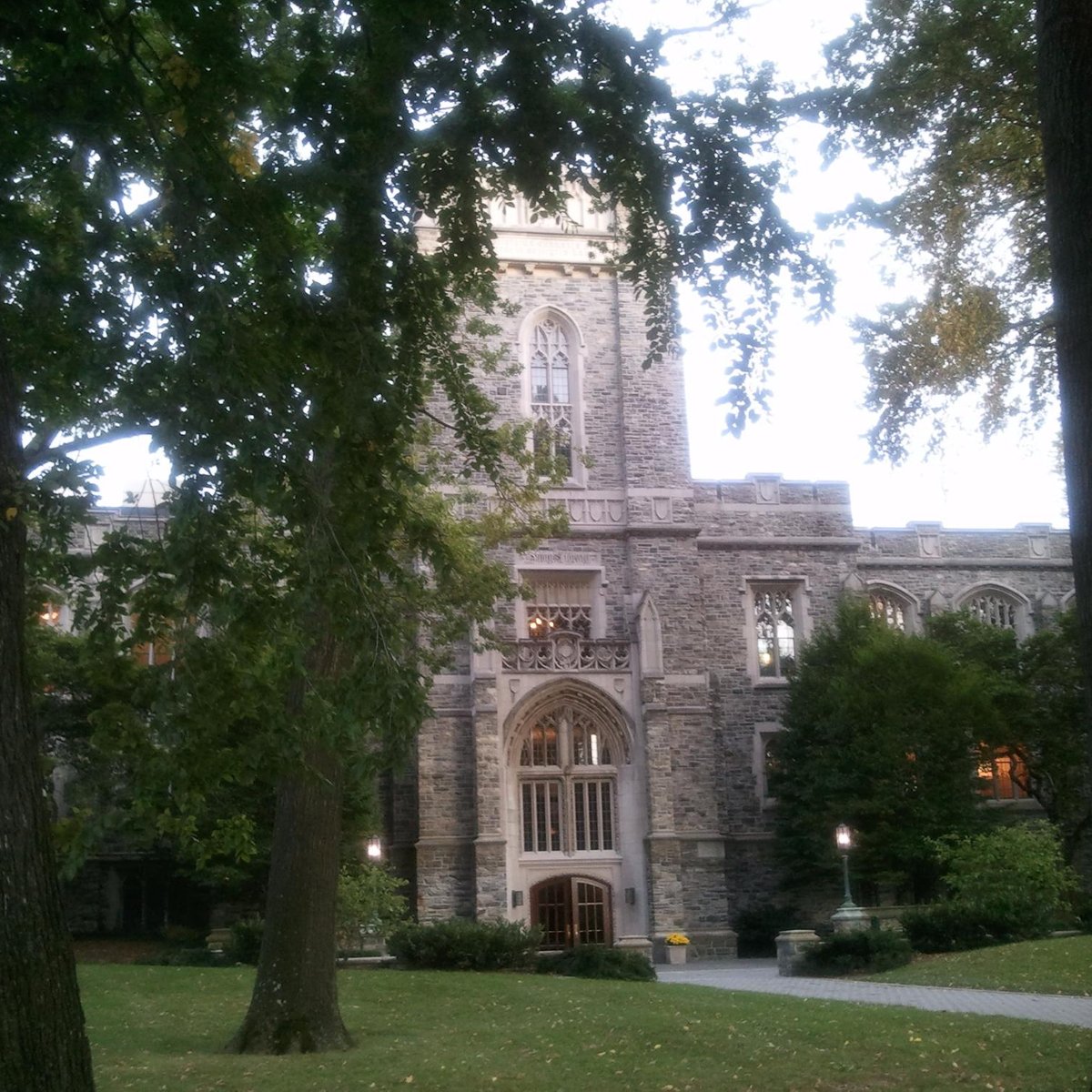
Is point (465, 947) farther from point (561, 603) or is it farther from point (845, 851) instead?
point (561, 603)

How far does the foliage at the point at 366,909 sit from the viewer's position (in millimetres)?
23016

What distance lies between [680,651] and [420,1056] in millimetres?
18763

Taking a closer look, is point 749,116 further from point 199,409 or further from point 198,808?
point 198,808

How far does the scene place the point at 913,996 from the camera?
A: 16641 millimetres

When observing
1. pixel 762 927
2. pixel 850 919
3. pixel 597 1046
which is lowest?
pixel 762 927

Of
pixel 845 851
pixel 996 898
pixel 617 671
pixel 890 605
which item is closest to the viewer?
pixel 996 898

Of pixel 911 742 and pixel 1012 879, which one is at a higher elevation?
pixel 911 742

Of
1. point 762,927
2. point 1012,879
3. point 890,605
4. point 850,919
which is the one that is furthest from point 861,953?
point 890,605

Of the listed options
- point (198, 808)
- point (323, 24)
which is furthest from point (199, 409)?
point (323, 24)

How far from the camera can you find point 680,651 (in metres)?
29.6

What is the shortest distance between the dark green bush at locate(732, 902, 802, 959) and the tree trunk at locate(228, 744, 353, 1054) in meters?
18.3

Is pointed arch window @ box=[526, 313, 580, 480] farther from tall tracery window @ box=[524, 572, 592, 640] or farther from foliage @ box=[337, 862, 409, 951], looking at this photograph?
foliage @ box=[337, 862, 409, 951]

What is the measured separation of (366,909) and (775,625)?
13216mm

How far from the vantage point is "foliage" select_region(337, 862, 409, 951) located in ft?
75.5
